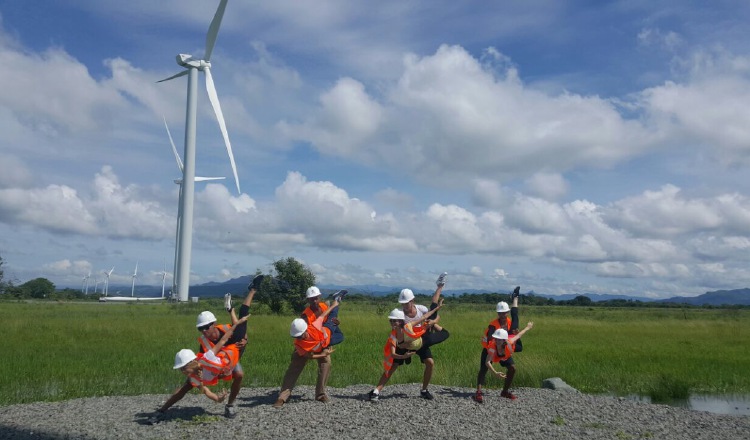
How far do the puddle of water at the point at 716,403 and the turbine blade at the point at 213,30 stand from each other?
33120 mm

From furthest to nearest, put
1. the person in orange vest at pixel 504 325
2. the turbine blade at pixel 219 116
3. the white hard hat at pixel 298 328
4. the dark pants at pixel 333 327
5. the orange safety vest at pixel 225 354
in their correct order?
the turbine blade at pixel 219 116 < the person in orange vest at pixel 504 325 < the dark pants at pixel 333 327 < the white hard hat at pixel 298 328 < the orange safety vest at pixel 225 354

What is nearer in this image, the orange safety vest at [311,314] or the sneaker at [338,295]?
→ the orange safety vest at [311,314]

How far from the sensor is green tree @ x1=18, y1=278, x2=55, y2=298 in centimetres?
10675

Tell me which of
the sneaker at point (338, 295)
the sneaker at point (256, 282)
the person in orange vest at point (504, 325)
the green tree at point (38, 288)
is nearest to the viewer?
the sneaker at point (256, 282)

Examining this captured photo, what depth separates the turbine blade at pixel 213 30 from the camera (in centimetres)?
3944

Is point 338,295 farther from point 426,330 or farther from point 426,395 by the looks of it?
point 426,395

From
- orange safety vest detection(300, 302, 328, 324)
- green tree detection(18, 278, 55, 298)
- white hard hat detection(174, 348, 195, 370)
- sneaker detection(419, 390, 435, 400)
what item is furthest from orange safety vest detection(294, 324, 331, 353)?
green tree detection(18, 278, 55, 298)

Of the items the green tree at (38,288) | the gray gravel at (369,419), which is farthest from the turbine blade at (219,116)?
the green tree at (38,288)

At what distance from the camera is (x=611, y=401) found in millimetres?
12234

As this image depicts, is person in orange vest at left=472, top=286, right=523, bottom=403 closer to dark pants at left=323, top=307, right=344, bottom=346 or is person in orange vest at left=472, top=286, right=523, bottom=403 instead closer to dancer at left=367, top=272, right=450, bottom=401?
dancer at left=367, top=272, right=450, bottom=401

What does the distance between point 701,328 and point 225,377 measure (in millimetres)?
32748

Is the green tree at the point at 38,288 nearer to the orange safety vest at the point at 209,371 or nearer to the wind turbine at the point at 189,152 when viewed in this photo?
the wind turbine at the point at 189,152

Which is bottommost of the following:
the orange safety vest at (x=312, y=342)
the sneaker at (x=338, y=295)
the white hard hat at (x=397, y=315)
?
the orange safety vest at (x=312, y=342)

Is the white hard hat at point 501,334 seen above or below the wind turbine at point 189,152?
below
